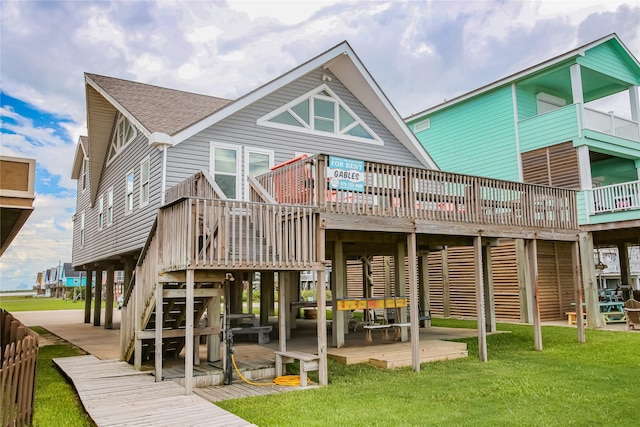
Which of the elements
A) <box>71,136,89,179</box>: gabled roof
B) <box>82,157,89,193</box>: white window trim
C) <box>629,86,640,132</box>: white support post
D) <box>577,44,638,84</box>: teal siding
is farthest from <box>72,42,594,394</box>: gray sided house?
<box>629,86,640,132</box>: white support post

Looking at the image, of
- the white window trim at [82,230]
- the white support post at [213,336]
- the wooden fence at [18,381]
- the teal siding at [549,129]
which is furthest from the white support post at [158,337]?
the teal siding at [549,129]

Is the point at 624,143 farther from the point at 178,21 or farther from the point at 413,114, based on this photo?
the point at 178,21

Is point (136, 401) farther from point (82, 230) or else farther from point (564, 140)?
point (82, 230)

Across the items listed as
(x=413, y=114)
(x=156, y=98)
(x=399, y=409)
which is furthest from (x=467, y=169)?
(x=399, y=409)

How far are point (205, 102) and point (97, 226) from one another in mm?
6993

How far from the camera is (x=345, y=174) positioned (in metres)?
9.85

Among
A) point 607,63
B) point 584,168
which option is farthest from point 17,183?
point 607,63

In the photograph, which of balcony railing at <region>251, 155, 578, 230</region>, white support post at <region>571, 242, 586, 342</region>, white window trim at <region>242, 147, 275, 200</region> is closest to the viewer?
balcony railing at <region>251, 155, 578, 230</region>

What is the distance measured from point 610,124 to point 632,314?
298 inches

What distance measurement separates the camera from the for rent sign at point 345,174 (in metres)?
9.65

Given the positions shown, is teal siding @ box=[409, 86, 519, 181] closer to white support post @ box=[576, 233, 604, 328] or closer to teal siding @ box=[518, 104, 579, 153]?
teal siding @ box=[518, 104, 579, 153]

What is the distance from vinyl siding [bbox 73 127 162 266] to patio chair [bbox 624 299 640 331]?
1454cm

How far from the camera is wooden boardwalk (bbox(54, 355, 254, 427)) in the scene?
6031mm

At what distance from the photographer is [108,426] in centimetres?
581
